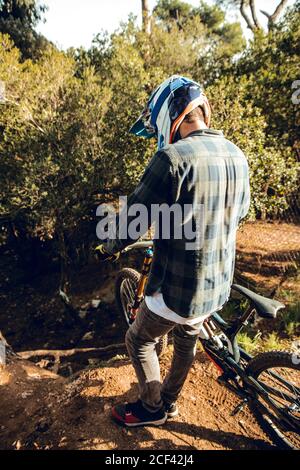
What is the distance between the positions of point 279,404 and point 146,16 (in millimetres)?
Answer: 13434

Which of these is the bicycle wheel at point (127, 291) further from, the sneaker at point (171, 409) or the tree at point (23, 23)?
the tree at point (23, 23)

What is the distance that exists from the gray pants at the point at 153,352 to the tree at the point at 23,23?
11.7 m

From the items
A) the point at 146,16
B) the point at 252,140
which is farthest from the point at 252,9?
the point at 252,140

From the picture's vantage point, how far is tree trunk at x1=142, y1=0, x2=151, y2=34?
450 inches

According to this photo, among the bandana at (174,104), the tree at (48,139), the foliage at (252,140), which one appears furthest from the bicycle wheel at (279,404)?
the tree at (48,139)

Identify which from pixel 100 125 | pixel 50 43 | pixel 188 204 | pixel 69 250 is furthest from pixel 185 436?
pixel 50 43

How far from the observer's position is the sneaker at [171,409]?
2.57 m

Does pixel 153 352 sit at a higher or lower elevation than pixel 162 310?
lower

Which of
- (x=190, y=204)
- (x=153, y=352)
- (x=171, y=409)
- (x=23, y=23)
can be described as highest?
(x=23, y=23)

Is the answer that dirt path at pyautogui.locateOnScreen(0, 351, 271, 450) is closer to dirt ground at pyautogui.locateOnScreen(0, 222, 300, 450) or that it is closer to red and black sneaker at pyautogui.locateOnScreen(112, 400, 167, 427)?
dirt ground at pyautogui.locateOnScreen(0, 222, 300, 450)

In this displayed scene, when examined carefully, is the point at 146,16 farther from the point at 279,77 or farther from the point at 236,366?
the point at 236,366

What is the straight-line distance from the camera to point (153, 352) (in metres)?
2.35

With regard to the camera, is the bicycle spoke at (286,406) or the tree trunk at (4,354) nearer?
the bicycle spoke at (286,406)

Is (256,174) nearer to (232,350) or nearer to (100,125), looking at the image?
(100,125)
